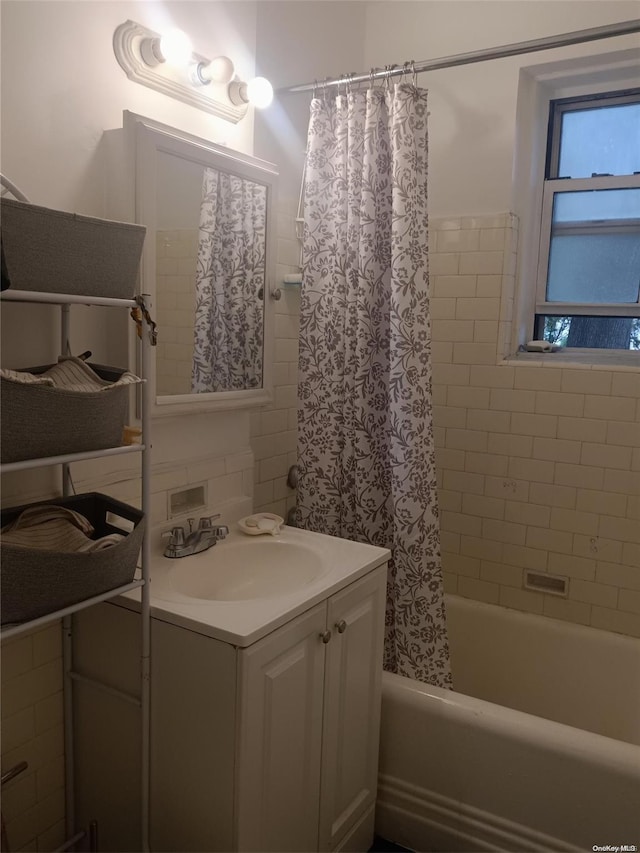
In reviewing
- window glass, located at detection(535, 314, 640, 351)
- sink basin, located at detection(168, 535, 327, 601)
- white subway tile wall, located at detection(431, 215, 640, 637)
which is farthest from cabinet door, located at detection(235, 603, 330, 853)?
window glass, located at detection(535, 314, 640, 351)

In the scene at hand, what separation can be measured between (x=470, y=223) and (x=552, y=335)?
1.94 ft

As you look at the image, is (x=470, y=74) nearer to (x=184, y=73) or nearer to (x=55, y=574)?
(x=184, y=73)

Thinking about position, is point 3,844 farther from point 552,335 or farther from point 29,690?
point 552,335

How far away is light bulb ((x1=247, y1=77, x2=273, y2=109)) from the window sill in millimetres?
1280

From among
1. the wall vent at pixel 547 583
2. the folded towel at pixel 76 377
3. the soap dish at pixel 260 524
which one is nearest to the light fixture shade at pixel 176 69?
the folded towel at pixel 76 377

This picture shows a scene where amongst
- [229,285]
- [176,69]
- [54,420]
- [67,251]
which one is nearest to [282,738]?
[54,420]

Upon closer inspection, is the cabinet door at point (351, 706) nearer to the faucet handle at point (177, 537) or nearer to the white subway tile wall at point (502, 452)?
the faucet handle at point (177, 537)

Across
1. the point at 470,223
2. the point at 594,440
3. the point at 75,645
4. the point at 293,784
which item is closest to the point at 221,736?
the point at 293,784

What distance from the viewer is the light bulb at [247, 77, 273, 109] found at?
1947 millimetres

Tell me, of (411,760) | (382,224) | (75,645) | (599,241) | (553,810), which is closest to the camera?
(75,645)

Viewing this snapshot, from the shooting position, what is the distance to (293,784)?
1551 mm

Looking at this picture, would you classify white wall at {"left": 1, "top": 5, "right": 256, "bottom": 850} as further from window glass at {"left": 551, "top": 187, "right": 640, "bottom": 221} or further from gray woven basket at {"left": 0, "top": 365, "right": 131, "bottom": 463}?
window glass at {"left": 551, "top": 187, "right": 640, "bottom": 221}

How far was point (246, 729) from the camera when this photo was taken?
1.37m

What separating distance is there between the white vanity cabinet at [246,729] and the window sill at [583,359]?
1179 millimetres
